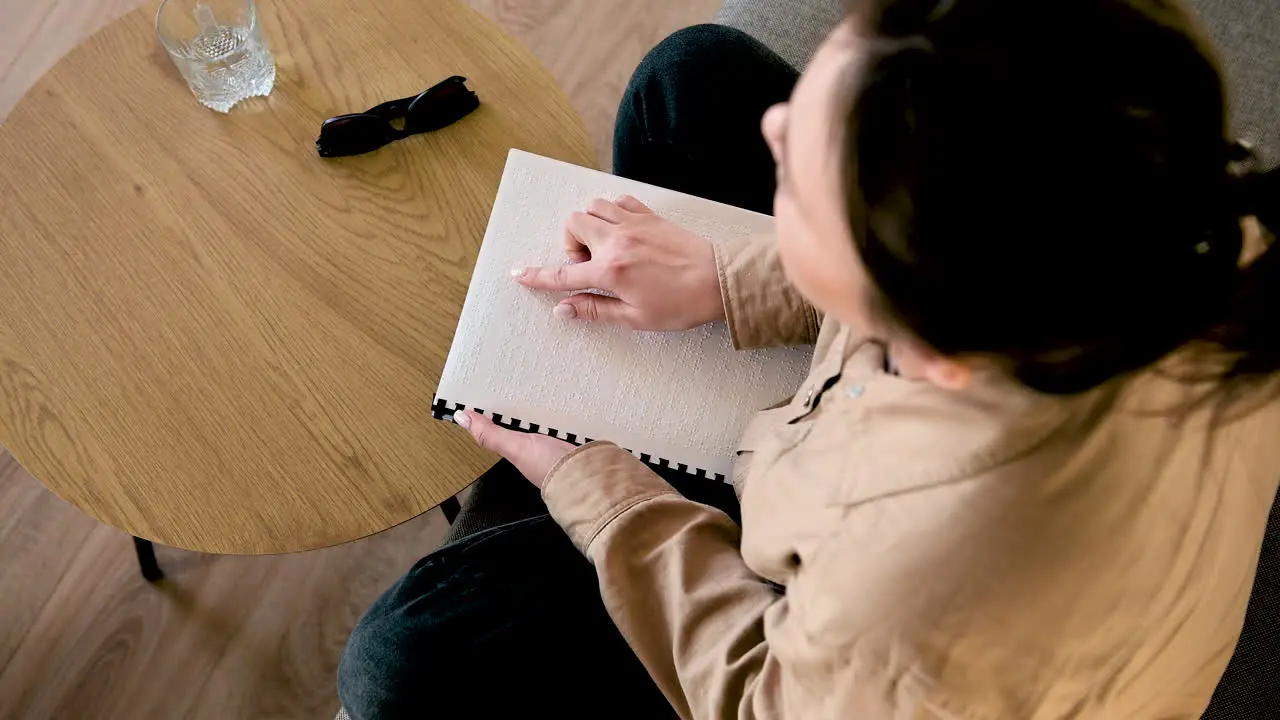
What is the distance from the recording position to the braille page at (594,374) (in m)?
0.75

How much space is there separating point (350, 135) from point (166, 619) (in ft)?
2.36

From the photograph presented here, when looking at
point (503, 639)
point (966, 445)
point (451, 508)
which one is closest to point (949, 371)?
point (966, 445)

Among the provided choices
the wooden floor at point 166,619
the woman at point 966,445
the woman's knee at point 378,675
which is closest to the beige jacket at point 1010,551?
the woman at point 966,445

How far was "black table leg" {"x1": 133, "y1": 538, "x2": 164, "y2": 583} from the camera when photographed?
A: 111 centimetres

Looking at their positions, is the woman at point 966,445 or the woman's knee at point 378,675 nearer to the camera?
the woman at point 966,445

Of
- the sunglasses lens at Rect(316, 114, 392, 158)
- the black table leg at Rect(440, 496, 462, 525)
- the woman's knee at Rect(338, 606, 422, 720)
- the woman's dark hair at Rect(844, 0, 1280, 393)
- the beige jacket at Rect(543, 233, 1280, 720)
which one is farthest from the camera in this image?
the black table leg at Rect(440, 496, 462, 525)

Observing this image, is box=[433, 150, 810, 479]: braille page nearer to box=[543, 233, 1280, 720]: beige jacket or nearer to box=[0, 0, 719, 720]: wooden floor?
box=[543, 233, 1280, 720]: beige jacket

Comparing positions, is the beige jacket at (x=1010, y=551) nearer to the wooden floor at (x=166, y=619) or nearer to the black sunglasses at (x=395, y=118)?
the black sunglasses at (x=395, y=118)

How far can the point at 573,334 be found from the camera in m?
0.77

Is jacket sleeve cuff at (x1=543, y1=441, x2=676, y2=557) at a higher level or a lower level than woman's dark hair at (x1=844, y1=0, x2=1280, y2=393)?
lower

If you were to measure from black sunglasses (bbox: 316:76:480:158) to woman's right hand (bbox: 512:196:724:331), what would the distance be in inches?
7.8

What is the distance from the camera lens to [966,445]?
440 millimetres

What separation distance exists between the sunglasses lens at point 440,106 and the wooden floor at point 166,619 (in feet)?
1.95

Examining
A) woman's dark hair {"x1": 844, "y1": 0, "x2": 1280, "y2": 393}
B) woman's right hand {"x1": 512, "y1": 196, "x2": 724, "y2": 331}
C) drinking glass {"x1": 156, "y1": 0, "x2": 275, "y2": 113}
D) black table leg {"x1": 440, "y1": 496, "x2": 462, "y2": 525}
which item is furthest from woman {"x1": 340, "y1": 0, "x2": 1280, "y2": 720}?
drinking glass {"x1": 156, "y1": 0, "x2": 275, "y2": 113}
